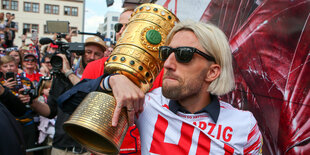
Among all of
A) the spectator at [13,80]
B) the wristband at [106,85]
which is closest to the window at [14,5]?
the spectator at [13,80]

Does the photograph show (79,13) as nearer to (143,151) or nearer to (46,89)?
(46,89)

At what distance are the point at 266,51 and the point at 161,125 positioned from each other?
1138 mm

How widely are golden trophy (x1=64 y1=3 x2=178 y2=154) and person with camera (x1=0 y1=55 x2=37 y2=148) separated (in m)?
1.57

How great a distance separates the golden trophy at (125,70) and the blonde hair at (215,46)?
5.1 inches

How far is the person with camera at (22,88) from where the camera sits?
258 centimetres

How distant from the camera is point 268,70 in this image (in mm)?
1901

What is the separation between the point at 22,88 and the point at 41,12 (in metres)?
39.3

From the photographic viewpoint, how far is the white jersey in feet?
4.41

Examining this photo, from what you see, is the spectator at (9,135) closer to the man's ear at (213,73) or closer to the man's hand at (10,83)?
the man's hand at (10,83)

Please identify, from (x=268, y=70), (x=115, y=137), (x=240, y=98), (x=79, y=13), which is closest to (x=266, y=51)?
(x=268, y=70)

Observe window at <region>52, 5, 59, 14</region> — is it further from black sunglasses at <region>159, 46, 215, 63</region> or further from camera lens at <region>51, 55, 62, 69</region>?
black sunglasses at <region>159, 46, 215, 63</region>

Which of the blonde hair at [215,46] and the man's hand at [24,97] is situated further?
the man's hand at [24,97]

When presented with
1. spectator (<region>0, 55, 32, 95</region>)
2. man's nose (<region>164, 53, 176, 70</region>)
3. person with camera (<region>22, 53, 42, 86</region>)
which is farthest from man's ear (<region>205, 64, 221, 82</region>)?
person with camera (<region>22, 53, 42, 86</region>)

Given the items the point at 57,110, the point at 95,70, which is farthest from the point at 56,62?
the point at 95,70
